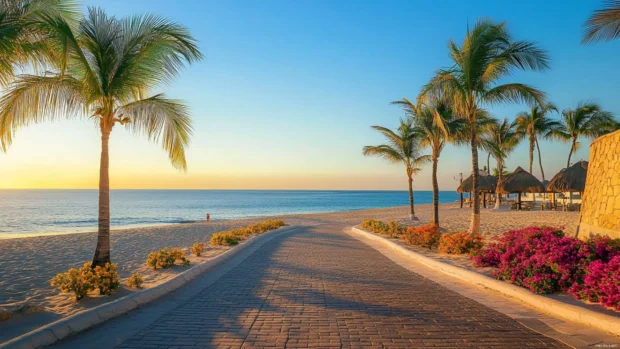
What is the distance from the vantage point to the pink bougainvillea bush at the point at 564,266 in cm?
559

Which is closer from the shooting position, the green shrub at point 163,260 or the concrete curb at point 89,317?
the concrete curb at point 89,317

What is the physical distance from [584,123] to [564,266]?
126 feet

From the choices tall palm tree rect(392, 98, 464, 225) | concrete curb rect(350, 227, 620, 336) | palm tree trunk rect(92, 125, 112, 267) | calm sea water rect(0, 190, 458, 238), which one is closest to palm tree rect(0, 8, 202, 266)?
palm tree trunk rect(92, 125, 112, 267)

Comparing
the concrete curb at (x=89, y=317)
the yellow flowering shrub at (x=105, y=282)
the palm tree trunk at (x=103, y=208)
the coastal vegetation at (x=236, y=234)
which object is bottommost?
the coastal vegetation at (x=236, y=234)

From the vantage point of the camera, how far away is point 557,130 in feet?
128

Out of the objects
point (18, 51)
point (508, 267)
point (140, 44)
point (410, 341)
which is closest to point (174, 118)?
point (140, 44)

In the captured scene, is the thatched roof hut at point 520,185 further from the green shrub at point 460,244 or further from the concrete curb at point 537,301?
the concrete curb at point 537,301

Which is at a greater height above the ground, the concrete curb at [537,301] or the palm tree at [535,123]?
the palm tree at [535,123]

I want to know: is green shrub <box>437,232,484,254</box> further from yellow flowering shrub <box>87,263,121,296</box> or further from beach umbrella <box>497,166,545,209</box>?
beach umbrella <box>497,166,545,209</box>

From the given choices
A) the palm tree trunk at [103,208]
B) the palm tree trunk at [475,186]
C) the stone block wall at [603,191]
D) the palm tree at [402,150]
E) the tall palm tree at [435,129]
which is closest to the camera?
the palm tree trunk at [103,208]

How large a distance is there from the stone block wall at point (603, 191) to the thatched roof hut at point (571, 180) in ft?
70.6

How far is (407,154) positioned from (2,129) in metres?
24.9

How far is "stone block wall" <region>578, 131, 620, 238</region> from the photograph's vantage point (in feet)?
30.1

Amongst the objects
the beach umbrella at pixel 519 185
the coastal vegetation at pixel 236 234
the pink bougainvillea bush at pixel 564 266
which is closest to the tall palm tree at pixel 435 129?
the coastal vegetation at pixel 236 234
